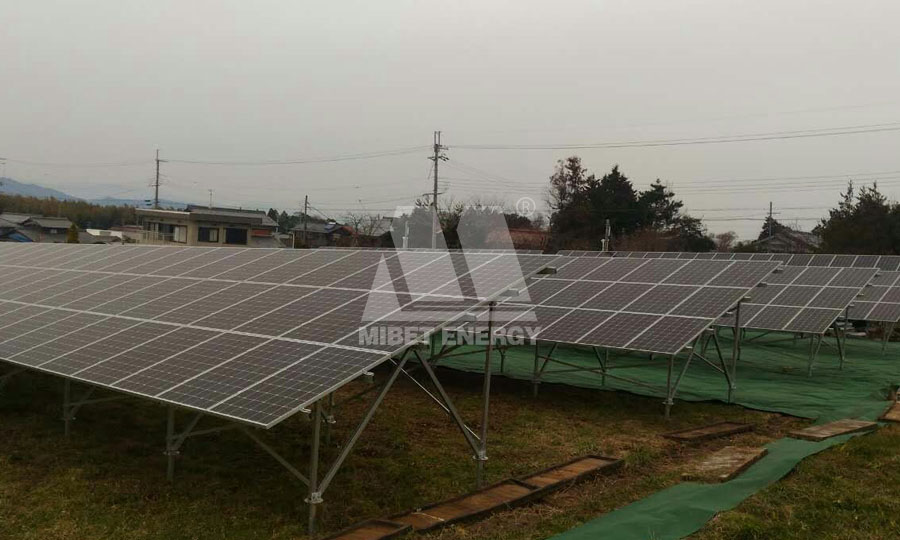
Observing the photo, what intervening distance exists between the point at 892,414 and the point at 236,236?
55.0 meters

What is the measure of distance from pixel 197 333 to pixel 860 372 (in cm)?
1946

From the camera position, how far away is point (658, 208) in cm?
5672

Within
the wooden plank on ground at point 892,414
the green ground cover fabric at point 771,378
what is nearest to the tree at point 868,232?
the green ground cover fabric at point 771,378

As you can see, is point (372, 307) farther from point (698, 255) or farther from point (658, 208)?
point (658, 208)

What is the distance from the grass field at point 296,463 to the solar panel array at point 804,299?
23.1 ft

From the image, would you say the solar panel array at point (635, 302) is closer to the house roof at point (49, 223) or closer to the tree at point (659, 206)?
the tree at point (659, 206)

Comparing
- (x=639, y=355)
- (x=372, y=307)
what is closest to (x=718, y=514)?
(x=372, y=307)

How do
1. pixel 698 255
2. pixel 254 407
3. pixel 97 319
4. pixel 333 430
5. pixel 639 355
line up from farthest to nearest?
pixel 698 255, pixel 639 355, pixel 333 430, pixel 97 319, pixel 254 407

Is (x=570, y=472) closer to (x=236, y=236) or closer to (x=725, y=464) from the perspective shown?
(x=725, y=464)

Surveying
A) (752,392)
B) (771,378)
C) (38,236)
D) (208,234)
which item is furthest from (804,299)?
(38,236)

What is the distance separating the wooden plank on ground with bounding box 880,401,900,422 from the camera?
13422 millimetres

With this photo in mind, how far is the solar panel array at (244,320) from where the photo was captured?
759 cm

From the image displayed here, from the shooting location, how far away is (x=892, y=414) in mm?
13875

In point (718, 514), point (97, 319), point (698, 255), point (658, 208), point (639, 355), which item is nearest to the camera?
point (718, 514)
